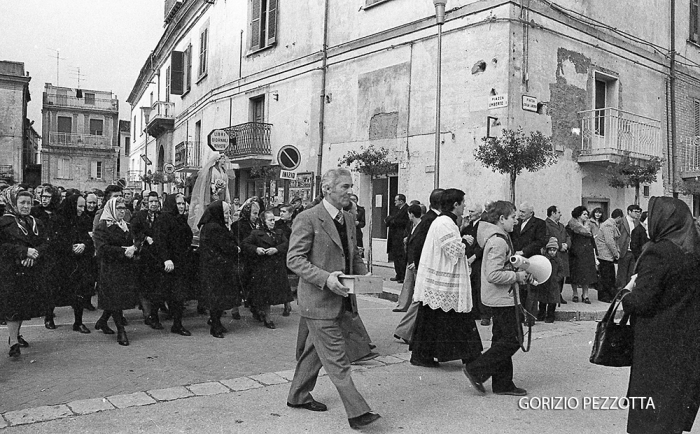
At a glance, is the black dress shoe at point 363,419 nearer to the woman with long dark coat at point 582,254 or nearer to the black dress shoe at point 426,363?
the black dress shoe at point 426,363

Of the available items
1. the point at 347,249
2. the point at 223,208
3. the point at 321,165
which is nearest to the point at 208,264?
the point at 223,208

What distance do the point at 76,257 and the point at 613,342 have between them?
6.87m

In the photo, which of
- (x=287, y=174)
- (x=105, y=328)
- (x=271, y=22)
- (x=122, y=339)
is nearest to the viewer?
(x=122, y=339)

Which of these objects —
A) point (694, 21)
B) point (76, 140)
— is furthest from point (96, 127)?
point (694, 21)

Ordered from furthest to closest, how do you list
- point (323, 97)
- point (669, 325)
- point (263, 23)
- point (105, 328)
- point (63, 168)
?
point (63, 168)
point (263, 23)
point (323, 97)
point (105, 328)
point (669, 325)

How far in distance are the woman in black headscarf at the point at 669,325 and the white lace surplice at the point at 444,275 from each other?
2.41 metres

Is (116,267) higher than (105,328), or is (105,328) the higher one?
(116,267)

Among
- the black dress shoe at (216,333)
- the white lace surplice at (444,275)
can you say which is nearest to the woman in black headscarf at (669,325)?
the white lace surplice at (444,275)

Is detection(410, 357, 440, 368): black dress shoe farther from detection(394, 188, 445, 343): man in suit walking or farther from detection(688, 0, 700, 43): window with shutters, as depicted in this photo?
detection(688, 0, 700, 43): window with shutters

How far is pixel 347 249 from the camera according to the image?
492 centimetres

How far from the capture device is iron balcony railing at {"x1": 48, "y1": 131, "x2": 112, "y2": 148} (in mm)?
65188

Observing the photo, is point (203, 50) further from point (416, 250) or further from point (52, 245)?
point (416, 250)

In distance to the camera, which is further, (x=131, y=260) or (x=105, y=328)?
(x=105, y=328)

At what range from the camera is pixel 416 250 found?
805 cm
